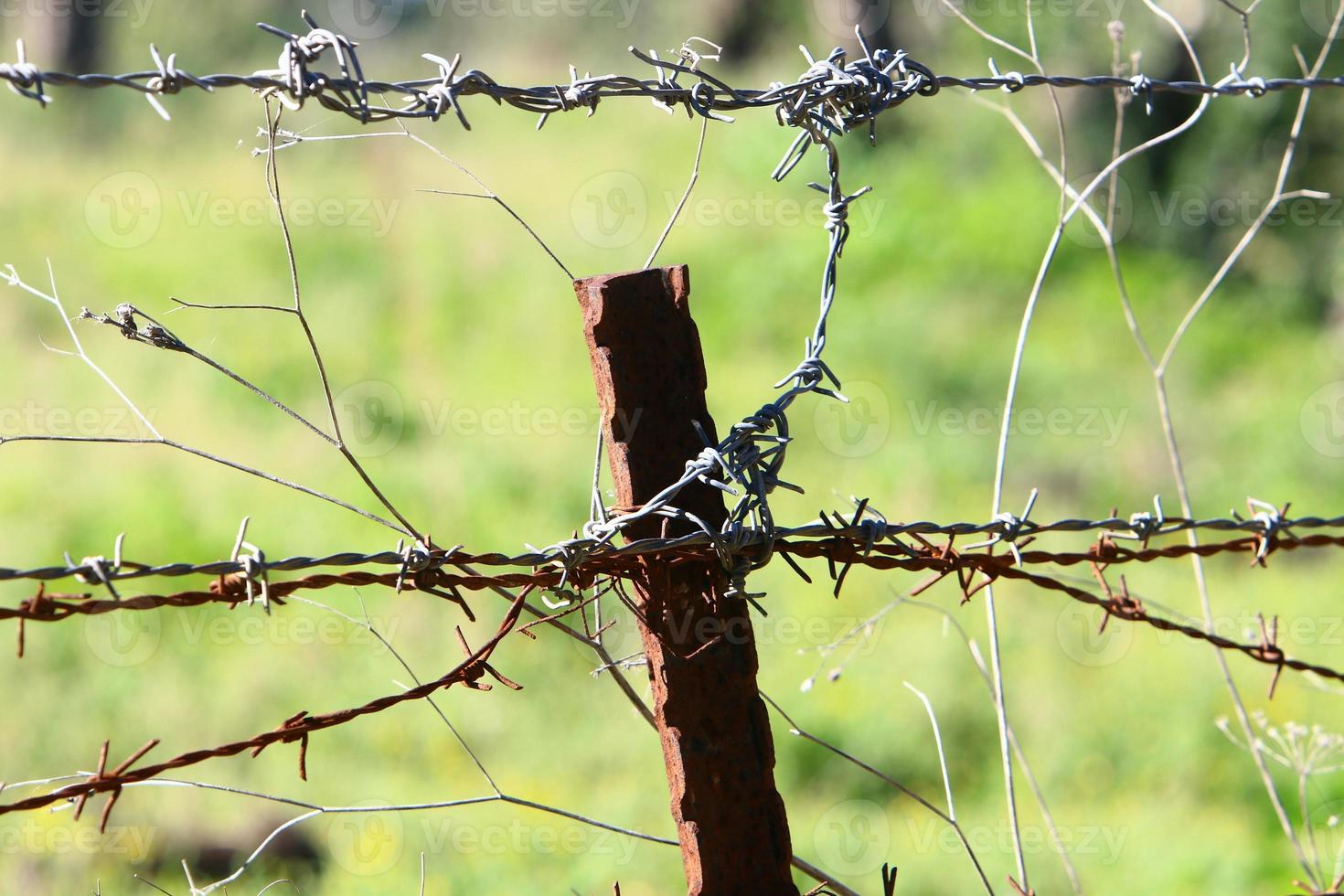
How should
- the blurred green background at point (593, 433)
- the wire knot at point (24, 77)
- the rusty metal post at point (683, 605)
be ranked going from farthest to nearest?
the blurred green background at point (593, 433) → the rusty metal post at point (683, 605) → the wire knot at point (24, 77)

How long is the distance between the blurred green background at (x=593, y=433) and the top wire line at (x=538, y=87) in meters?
0.60

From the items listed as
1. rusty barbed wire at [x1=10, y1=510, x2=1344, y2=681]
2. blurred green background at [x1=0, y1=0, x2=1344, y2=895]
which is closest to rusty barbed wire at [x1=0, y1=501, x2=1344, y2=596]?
rusty barbed wire at [x1=10, y1=510, x2=1344, y2=681]

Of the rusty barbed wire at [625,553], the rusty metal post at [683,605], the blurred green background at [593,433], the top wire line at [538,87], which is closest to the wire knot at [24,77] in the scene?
the top wire line at [538,87]

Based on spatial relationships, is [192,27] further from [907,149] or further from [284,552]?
[284,552]

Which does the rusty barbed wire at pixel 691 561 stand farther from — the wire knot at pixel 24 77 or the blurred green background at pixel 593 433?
the wire knot at pixel 24 77

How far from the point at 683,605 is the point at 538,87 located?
660mm

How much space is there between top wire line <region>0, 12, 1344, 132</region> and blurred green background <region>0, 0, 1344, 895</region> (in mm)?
597

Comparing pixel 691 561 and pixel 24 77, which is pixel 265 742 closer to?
pixel 691 561

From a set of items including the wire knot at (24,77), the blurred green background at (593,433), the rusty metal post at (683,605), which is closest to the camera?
the wire knot at (24,77)

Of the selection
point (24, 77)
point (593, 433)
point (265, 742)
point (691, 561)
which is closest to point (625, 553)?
point (691, 561)

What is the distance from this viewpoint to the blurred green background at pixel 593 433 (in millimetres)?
3916

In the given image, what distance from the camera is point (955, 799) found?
405 cm

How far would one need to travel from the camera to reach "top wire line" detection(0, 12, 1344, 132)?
1289 millimetres

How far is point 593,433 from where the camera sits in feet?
21.3
